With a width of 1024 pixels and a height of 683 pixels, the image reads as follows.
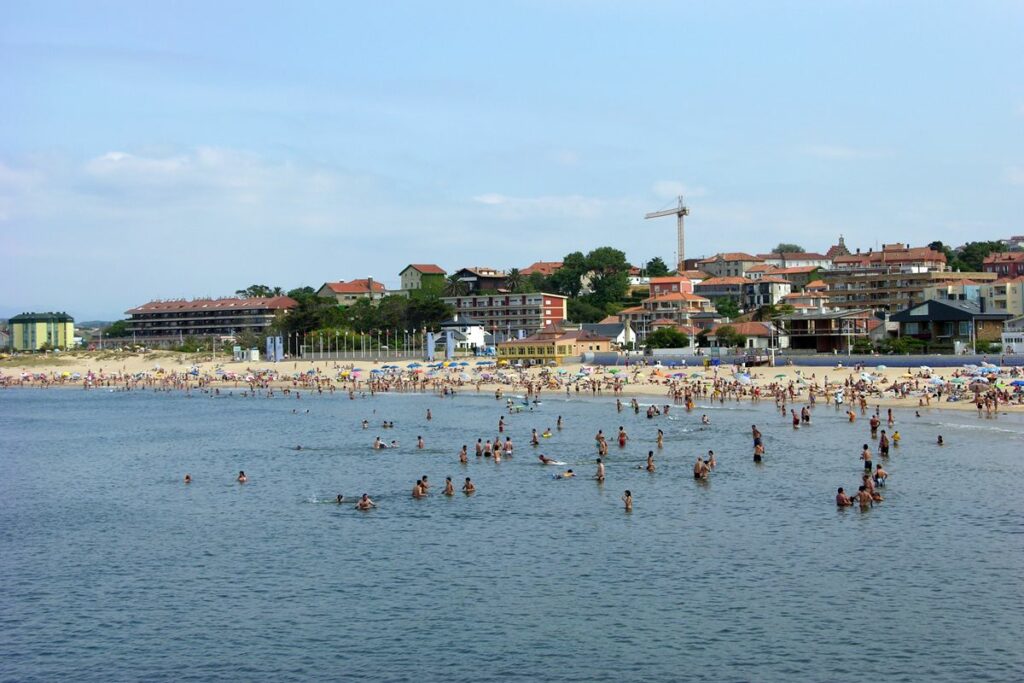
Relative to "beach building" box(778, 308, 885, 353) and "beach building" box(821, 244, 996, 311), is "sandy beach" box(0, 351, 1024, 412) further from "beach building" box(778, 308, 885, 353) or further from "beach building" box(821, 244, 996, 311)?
"beach building" box(821, 244, 996, 311)

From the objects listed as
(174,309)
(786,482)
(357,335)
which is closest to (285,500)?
(786,482)

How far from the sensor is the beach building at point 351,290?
168 m

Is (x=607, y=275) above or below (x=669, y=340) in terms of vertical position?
above

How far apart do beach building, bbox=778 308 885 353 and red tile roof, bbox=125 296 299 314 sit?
84721mm

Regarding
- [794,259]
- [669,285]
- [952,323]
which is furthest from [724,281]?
[952,323]

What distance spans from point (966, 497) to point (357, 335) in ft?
331

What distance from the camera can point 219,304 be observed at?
544ft

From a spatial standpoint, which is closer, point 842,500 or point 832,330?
point 842,500

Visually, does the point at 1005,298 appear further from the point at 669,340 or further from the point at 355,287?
the point at 355,287

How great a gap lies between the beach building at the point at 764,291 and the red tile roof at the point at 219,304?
212 feet

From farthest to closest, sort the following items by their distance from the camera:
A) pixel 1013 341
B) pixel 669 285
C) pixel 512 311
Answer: pixel 512 311, pixel 669 285, pixel 1013 341

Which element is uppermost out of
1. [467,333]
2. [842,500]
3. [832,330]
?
[467,333]

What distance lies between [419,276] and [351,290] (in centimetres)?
1120

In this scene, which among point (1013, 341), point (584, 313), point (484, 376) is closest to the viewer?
point (1013, 341)
